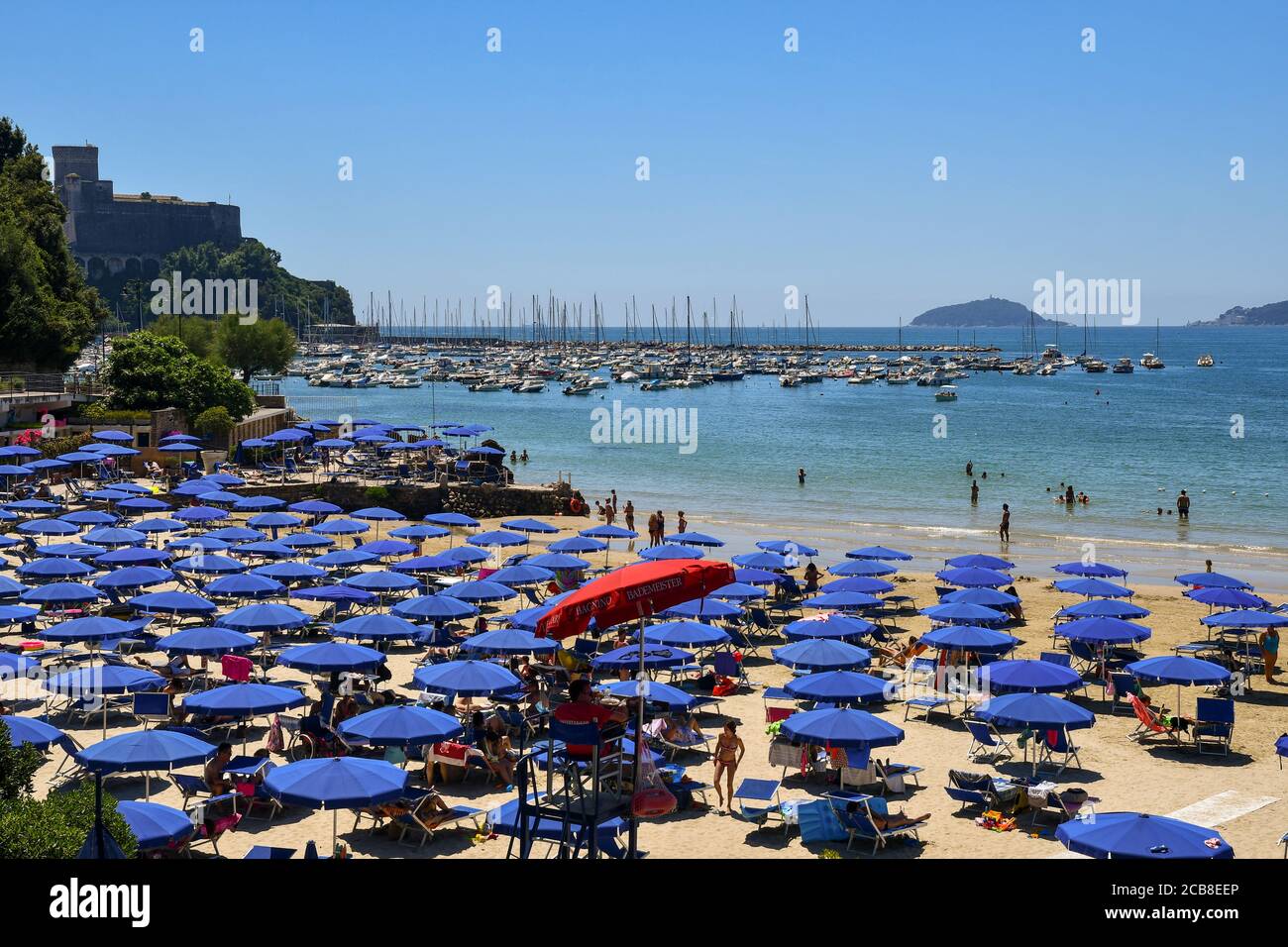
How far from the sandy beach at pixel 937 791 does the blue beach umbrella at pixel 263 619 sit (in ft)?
4.60

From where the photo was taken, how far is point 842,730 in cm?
1435

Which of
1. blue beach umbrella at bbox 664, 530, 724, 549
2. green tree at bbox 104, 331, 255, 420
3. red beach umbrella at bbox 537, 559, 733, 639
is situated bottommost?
blue beach umbrella at bbox 664, 530, 724, 549

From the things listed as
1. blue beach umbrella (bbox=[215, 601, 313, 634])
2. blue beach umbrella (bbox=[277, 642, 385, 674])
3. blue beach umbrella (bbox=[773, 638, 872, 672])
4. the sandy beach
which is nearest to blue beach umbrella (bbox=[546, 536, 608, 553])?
the sandy beach

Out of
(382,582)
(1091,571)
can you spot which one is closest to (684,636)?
(382,582)

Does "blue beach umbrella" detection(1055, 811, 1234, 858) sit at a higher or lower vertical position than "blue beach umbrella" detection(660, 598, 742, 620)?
higher

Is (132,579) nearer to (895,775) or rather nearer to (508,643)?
(508,643)

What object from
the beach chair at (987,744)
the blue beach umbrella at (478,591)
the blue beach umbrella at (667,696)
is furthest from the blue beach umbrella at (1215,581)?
the blue beach umbrella at (478,591)

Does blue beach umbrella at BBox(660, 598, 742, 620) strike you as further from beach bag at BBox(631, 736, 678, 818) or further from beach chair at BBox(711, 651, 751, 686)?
beach bag at BBox(631, 736, 678, 818)

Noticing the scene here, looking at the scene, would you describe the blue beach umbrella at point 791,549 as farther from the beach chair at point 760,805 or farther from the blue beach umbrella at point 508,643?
the beach chair at point 760,805

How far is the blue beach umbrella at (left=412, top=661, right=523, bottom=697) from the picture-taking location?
16031 millimetres

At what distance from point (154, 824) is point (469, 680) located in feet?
17.7

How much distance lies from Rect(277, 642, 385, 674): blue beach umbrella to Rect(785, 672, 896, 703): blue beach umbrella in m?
5.78
